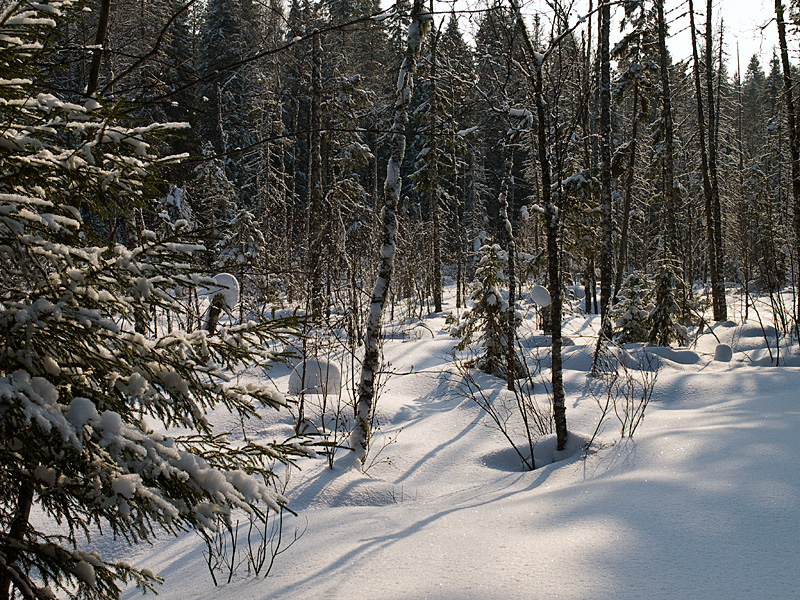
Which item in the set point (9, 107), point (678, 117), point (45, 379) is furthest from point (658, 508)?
point (678, 117)

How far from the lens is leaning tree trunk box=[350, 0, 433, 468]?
16.8 ft

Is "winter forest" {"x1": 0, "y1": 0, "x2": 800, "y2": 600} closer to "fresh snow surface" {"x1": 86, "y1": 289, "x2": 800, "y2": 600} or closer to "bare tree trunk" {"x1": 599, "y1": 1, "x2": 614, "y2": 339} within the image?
"fresh snow surface" {"x1": 86, "y1": 289, "x2": 800, "y2": 600}

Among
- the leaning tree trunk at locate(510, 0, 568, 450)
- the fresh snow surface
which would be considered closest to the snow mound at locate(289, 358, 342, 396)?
the fresh snow surface

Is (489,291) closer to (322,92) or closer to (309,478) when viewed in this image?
(309,478)

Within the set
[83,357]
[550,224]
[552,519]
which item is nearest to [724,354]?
[550,224]

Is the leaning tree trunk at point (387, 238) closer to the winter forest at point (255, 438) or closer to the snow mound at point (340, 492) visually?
the winter forest at point (255, 438)

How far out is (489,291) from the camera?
27.0ft

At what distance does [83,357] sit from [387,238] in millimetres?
3855

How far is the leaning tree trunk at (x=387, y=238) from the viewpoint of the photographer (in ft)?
16.8

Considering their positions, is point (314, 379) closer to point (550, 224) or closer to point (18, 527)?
point (550, 224)

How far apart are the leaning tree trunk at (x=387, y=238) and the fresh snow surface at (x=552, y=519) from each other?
1.42 ft

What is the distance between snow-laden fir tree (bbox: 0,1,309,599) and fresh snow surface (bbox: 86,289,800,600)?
1.01 m

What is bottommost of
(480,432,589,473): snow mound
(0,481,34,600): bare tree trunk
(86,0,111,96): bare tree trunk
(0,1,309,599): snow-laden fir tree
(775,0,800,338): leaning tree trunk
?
(480,432,589,473): snow mound

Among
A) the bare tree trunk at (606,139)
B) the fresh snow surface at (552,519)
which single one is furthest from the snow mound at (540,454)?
the bare tree trunk at (606,139)
